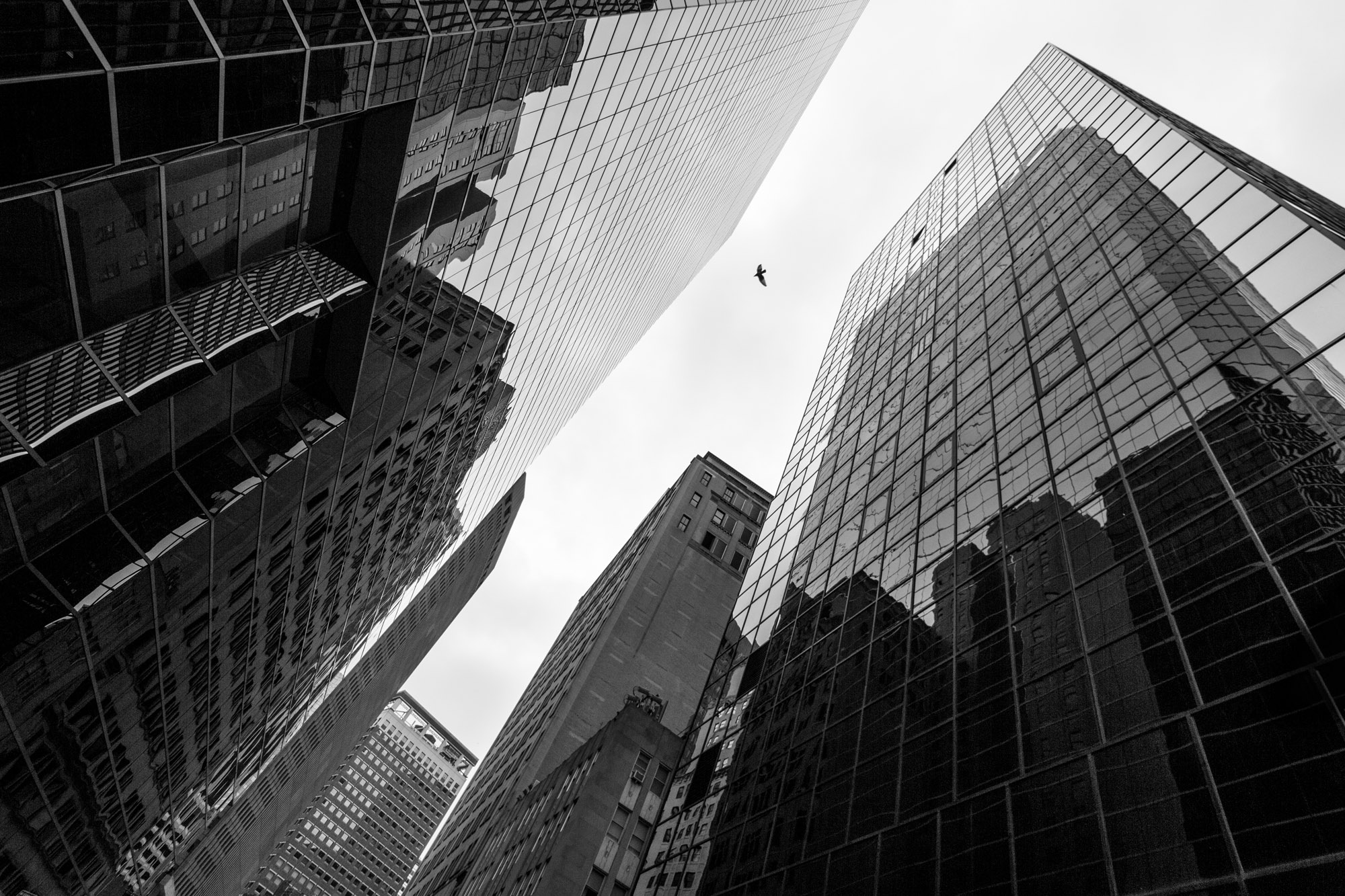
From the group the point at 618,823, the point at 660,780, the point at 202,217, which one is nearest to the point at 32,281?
the point at 202,217

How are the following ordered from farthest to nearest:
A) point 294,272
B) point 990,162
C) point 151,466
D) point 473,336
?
point 990,162 → point 473,336 → point 294,272 → point 151,466

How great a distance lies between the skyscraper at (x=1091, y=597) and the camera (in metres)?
13.6

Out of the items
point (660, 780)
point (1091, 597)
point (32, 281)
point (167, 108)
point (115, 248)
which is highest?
point (660, 780)

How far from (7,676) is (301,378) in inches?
371

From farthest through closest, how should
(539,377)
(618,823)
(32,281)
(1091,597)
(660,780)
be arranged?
(539,377) → (660,780) → (618,823) → (1091,597) → (32,281)

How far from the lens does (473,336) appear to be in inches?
1236

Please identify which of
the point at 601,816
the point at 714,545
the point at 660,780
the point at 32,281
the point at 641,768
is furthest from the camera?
the point at 714,545

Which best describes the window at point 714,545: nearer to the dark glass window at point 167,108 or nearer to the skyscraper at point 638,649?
the skyscraper at point 638,649

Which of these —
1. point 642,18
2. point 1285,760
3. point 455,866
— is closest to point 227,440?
point 642,18

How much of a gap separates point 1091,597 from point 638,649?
5948 cm

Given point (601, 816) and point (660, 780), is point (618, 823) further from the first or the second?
point (660, 780)

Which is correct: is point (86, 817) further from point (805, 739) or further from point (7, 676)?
point (805, 739)

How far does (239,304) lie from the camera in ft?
52.9

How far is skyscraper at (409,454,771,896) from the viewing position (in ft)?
226
